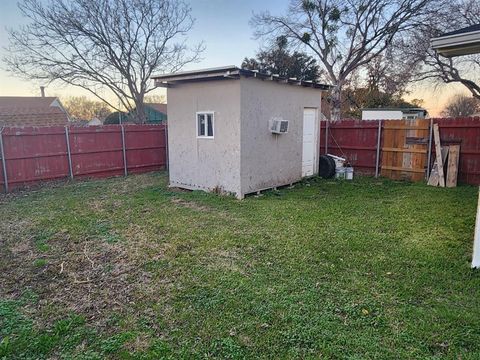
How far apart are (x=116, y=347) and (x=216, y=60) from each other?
1877 centimetres

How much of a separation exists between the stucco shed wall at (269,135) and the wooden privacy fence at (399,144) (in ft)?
6.15

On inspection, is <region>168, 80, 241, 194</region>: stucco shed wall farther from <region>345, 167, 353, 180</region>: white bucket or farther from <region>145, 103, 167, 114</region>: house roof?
<region>145, 103, 167, 114</region>: house roof

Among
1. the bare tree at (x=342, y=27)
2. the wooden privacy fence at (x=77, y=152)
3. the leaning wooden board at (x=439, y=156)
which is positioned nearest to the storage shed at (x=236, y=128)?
the wooden privacy fence at (x=77, y=152)

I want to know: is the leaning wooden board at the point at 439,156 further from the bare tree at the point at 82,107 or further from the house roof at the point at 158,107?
the bare tree at the point at 82,107

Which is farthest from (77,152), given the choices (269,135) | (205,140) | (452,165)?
(452,165)

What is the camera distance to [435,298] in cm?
302

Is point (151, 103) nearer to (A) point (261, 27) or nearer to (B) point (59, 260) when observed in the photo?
(A) point (261, 27)

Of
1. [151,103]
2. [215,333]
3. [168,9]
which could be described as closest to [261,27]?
[168,9]

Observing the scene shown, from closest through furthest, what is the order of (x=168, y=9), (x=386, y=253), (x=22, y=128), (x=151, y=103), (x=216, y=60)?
(x=386, y=253), (x=22, y=128), (x=168, y=9), (x=216, y=60), (x=151, y=103)

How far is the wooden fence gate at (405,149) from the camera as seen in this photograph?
8.66 meters

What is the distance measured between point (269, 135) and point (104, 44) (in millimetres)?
12768

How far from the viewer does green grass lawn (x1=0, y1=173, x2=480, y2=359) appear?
246 centimetres

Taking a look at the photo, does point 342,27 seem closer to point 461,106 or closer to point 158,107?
point 158,107

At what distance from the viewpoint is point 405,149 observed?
8.95m
